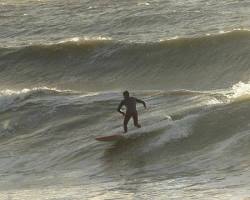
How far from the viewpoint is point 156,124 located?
52.4 ft

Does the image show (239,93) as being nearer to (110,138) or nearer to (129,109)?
(129,109)

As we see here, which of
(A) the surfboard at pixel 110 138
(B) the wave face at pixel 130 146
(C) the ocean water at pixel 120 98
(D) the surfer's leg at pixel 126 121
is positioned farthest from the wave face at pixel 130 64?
(A) the surfboard at pixel 110 138

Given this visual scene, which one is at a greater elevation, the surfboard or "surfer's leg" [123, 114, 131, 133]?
"surfer's leg" [123, 114, 131, 133]

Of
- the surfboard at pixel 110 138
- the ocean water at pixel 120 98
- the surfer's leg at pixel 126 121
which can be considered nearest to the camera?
the ocean water at pixel 120 98

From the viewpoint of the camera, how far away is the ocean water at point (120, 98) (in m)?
13.0

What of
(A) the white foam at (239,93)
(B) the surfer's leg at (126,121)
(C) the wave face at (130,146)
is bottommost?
(C) the wave face at (130,146)

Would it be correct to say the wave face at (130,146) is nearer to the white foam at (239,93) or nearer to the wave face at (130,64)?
the white foam at (239,93)

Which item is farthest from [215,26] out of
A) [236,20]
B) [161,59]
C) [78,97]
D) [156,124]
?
[156,124]

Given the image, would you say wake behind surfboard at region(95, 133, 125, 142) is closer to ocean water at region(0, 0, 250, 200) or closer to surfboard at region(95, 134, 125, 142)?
surfboard at region(95, 134, 125, 142)

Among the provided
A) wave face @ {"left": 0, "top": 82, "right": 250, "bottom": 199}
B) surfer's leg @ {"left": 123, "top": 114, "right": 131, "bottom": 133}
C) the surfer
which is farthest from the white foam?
surfer's leg @ {"left": 123, "top": 114, "right": 131, "bottom": 133}

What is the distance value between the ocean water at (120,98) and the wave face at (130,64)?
0.05 m

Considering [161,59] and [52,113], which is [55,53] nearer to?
[161,59]

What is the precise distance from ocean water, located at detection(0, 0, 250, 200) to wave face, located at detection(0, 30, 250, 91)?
0.16 feet

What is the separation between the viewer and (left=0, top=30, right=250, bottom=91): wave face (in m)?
23.4
